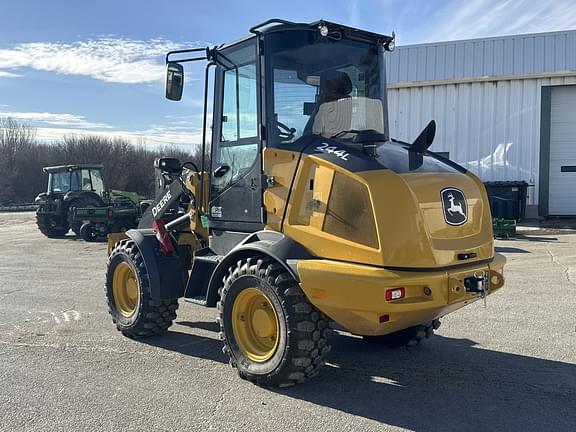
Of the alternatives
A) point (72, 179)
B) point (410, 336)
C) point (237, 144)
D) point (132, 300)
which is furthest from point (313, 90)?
point (72, 179)

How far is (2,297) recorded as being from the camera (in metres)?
8.82

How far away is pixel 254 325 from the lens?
485 centimetres

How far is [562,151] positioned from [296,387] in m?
18.2

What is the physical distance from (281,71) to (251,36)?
429mm

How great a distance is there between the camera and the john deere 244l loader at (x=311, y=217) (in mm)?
4105

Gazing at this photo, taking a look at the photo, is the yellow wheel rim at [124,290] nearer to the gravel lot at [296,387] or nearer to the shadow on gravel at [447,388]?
the gravel lot at [296,387]

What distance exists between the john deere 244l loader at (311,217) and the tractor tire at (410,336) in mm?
22

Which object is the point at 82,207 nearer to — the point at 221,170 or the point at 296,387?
the point at 221,170

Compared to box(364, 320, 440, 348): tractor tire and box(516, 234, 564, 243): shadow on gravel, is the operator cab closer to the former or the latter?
box(364, 320, 440, 348): tractor tire

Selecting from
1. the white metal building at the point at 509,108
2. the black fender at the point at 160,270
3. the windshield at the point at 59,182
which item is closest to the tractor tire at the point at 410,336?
the black fender at the point at 160,270

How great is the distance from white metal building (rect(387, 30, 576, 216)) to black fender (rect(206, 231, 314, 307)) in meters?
16.8

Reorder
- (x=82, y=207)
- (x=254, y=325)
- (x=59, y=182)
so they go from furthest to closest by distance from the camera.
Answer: (x=59, y=182)
(x=82, y=207)
(x=254, y=325)

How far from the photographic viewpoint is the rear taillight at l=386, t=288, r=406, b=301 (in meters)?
3.97

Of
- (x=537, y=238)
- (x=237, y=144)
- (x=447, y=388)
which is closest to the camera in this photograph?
(x=447, y=388)
